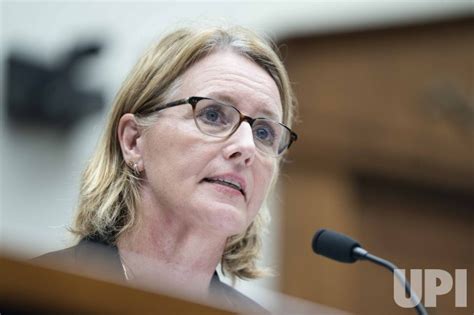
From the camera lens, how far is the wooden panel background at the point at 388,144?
5.43 metres

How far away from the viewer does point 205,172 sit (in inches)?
83.1

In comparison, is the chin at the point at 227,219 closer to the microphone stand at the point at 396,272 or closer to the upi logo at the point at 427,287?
the microphone stand at the point at 396,272

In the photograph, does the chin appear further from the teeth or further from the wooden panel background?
the wooden panel background

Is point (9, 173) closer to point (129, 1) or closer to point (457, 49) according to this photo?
point (129, 1)

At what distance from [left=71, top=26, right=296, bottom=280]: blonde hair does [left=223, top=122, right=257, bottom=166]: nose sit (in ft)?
0.58

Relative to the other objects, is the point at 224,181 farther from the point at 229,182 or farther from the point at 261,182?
the point at 261,182

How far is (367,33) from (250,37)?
3497mm

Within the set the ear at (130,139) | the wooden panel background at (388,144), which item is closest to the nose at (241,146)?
the ear at (130,139)

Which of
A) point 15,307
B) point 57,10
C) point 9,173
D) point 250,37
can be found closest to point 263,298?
point 250,37

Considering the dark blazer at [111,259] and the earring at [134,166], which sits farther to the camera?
the earring at [134,166]

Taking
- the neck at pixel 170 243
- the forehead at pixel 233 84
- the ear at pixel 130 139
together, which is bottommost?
the neck at pixel 170 243

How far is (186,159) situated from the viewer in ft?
6.97

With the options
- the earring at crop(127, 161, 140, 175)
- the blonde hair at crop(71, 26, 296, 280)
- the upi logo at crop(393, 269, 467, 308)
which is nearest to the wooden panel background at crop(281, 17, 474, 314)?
the upi logo at crop(393, 269, 467, 308)

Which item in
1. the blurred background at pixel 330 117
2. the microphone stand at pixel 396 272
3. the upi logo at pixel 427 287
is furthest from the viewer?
the blurred background at pixel 330 117
